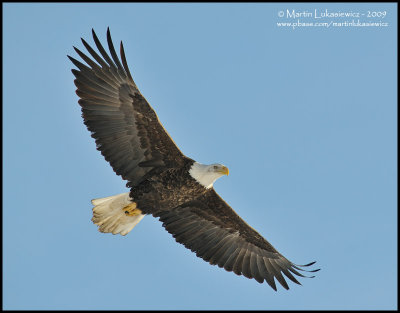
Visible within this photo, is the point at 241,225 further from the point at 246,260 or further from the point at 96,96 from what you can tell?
the point at 96,96

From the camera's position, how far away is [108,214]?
13797mm

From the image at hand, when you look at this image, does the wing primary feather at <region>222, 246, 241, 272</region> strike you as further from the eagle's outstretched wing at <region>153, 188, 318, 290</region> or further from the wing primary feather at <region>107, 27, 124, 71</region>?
the wing primary feather at <region>107, 27, 124, 71</region>

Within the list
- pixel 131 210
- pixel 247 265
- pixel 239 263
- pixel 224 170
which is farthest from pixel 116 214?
pixel 247 265

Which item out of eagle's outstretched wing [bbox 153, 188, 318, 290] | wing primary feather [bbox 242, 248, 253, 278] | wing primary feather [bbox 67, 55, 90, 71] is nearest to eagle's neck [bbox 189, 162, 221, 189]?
eagle's outstretched wing [bbox 153, 188, 318, 290]

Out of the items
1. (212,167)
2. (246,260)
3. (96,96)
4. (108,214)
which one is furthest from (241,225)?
(96,96)

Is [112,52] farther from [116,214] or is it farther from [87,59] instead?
[116,214]

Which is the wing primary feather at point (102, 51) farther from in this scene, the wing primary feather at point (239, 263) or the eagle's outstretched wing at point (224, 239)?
the wing primary feather at point (239, 263)

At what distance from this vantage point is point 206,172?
43.6 ft

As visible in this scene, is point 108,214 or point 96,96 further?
point 108,214

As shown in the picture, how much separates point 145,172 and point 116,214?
104 cm

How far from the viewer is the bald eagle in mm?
12938

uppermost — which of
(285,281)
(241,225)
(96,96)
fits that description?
(96,96)

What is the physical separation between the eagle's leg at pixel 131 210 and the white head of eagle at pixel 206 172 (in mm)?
1252

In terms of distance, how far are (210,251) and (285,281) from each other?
158 centimetres
